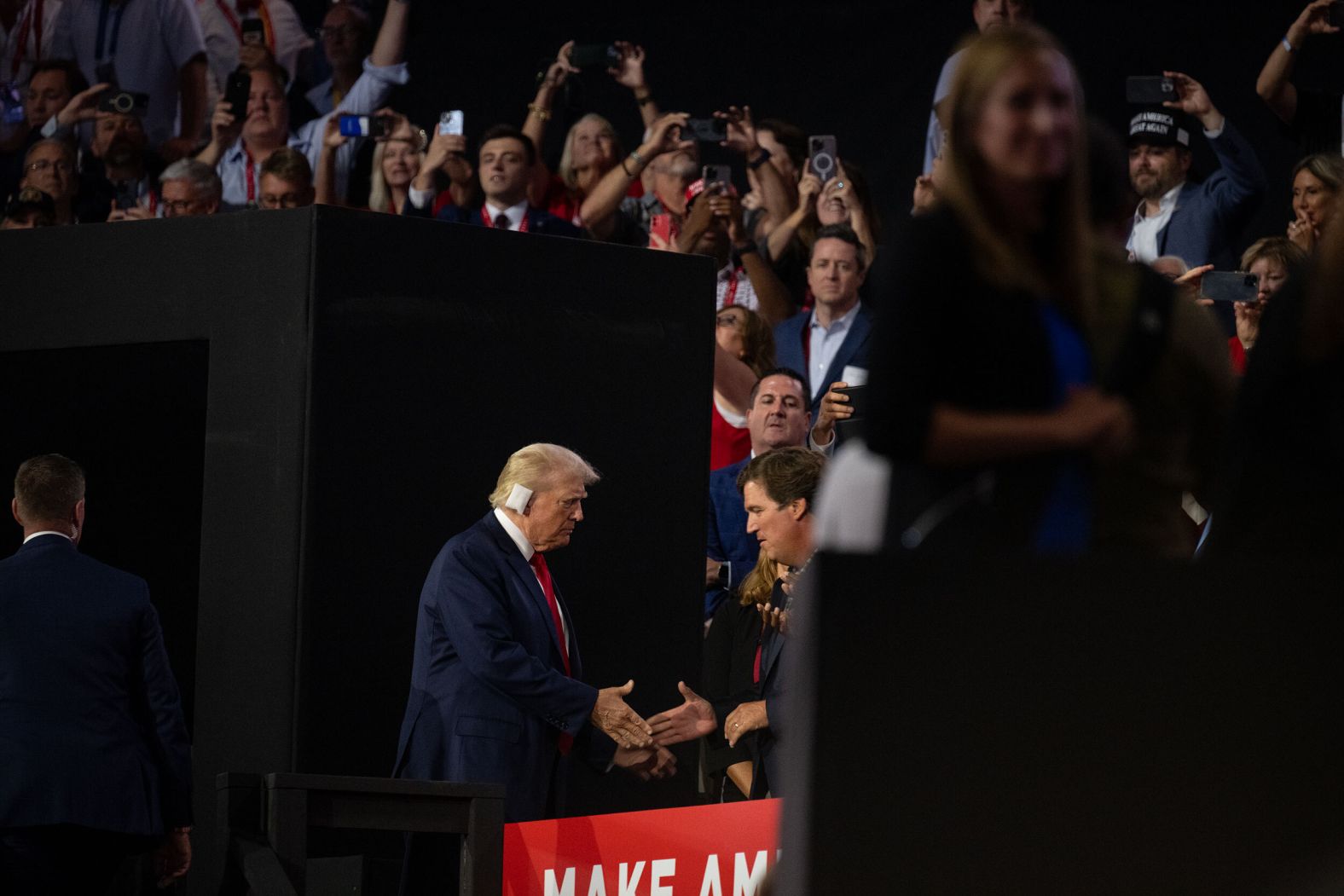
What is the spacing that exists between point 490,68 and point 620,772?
596 centimetres

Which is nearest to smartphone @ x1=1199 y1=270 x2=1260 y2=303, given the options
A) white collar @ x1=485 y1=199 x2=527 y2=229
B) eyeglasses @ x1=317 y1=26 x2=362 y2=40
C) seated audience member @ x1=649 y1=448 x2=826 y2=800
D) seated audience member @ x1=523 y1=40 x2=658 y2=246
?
seated audience member @ x1=649 y1=448 x2=826 y2=800

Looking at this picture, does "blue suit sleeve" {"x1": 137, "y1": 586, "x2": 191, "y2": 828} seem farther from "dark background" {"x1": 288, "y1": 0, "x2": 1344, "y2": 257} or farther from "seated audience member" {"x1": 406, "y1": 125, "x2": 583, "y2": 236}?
"dark background" {"x1": 288, "y1": 0, "x2": 1344, "y2": 257}

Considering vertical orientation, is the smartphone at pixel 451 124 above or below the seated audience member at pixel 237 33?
below

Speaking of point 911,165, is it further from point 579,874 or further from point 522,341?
point 579,874

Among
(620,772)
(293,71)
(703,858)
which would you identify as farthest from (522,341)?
(293,71)

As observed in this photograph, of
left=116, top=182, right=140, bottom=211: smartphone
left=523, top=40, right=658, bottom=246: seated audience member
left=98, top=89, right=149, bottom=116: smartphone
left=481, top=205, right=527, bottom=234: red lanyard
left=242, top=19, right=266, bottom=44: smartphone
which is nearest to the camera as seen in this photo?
left=481, top=205, right=527, bottom=234: red lanyard

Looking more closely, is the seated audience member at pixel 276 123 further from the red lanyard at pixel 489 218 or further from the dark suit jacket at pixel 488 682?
the dark suit jacket at pixel 488 682

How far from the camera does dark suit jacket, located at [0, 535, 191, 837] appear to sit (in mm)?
4770

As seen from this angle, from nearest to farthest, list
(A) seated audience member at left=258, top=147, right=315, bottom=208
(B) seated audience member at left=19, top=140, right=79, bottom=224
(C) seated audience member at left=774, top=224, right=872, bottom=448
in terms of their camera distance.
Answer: (C) seated audience member at left=774, top=224, right=872, bottom=448, (A) seated audience member at left=258, top=147, right=315, bottom=208, (B) seated audience member at left=19, top=140, right=79, bottom=224

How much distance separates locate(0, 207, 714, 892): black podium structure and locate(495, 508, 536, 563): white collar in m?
0.39

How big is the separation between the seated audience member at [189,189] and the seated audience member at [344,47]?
1.98 meters

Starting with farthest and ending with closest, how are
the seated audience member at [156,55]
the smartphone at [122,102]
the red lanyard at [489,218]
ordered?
the seated audience member at [156,55], the smartphone at [122,102], the red lanyard at [489,218]

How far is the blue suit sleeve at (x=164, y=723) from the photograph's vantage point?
4.99 meters


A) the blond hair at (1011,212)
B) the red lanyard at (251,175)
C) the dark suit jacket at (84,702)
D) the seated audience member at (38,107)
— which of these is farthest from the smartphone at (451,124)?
the blond hair at (1011,212)
